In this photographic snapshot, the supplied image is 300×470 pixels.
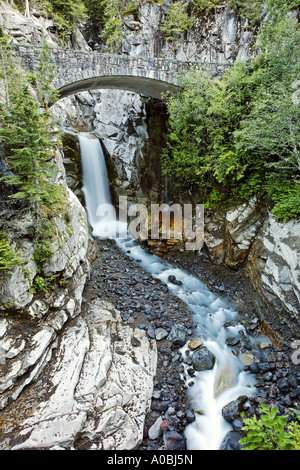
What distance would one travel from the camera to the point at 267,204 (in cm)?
893

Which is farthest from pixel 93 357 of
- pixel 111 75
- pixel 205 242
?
pixel 111 75

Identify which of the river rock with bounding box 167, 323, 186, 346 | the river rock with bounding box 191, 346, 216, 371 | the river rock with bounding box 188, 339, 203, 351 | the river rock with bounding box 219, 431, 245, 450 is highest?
the river rock with bounding box 167, 323, 186, 346

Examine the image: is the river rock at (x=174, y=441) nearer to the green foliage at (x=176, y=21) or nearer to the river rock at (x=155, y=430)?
the river rock at (x=155, y=430)

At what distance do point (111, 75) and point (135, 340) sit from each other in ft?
43.1

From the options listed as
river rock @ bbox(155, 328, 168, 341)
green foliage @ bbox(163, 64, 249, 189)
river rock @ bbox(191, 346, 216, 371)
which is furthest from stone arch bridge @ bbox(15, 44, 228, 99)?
river rock @ bbox(191, 346, 216, 371)

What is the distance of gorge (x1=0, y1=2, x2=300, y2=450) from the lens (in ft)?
17.4

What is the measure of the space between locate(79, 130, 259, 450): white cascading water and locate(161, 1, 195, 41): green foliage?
17294 mm

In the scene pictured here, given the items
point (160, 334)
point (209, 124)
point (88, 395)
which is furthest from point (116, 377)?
point (209, 124)

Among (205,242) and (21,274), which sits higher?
(21,274)

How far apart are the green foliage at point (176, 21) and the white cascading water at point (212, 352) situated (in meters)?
17.3

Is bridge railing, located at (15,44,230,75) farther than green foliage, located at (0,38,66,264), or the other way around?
bridge railing, located at (15,44,230,75)

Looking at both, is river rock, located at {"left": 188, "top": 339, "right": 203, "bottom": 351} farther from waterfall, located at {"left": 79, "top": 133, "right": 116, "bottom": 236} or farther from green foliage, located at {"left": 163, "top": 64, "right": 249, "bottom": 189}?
waterfall, located at {"left": 79, "top": 133, "right": 116, "bottom": 236}

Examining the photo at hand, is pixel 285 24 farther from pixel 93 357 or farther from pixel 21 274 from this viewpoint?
pixel 93 357

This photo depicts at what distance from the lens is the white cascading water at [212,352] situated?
18.5 ft
